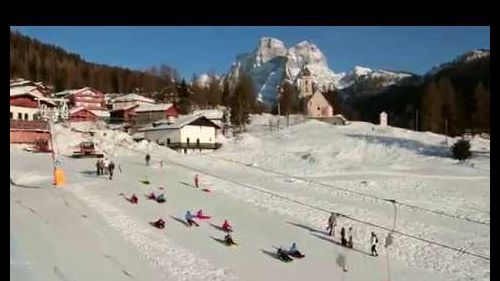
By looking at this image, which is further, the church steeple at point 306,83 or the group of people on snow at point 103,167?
the church steeple at point 306,83

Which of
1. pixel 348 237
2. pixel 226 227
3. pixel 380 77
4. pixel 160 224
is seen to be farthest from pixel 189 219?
pixel 380 77

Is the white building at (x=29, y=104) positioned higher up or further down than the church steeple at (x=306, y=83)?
further down

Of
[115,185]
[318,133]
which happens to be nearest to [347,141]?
[318,133]

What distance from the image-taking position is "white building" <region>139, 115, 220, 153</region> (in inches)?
2122

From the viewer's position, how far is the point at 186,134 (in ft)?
178

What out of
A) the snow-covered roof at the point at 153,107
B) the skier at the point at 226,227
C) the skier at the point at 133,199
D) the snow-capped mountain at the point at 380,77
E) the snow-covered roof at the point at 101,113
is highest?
the snow-capped mountain at the point at 380,77

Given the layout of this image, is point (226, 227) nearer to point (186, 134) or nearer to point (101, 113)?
point (186, 134)

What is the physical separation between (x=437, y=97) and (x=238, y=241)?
53035 mm

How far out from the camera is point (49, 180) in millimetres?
31969

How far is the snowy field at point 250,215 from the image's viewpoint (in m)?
17.4

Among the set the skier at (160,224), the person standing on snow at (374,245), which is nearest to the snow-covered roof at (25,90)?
the skier at (160,224)

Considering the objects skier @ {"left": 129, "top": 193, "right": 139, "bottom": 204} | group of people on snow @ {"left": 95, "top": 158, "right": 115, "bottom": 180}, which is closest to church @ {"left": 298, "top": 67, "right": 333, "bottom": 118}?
group of people on snow @ {"left": 95, "top": 158, "right": 115, "bottom": 180}

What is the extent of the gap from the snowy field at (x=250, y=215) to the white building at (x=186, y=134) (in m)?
7.35

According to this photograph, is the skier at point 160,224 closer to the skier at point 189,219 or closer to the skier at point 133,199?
the skier at point 189,219
